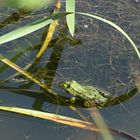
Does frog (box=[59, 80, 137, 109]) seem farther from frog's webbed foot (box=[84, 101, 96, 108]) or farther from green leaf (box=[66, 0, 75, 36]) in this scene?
green leaf (box=[66, 0, 75, 36])

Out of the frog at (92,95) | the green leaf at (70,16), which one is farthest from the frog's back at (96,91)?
the green leaf at (70,16)

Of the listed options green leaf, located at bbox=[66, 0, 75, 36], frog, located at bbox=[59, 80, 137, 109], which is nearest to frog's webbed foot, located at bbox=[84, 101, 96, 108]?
frog, located at bbox=[59, 80, 137, 109]

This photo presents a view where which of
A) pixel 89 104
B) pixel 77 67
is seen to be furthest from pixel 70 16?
pixel 89 104

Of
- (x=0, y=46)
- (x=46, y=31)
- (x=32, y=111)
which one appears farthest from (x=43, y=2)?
(x=32, y=111)

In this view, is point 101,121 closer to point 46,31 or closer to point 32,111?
point 32,111

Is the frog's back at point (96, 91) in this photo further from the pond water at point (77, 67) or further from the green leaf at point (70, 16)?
the green leaf at point (70, 16)
